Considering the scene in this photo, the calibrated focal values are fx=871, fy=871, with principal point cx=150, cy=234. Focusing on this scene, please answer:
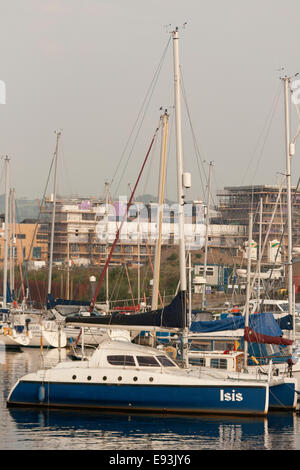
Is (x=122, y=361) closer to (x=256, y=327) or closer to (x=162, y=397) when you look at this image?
(x=162, y=397)

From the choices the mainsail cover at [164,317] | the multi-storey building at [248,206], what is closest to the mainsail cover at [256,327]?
the mainsail cover at [164,317]

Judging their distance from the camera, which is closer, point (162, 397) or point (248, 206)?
point (162, 397)

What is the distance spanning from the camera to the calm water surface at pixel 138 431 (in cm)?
2147

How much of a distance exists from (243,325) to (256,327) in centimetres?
234

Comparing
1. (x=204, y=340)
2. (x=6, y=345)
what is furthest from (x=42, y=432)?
(x=6, y=345)

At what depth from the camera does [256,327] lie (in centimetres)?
3089

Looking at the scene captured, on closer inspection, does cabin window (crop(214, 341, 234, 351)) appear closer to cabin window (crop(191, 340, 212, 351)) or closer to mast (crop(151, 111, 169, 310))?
cabin window (crop(191, 340, 212, 351))

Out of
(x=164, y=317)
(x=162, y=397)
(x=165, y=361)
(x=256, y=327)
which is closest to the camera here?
(x=162, y=397)

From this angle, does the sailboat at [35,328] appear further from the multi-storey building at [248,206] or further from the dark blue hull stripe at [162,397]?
the multi-storey building at [248,206]

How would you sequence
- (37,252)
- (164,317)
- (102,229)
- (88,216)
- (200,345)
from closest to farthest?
(164,317) → (200,345) → (102,229) → (88,216) → (37,252)

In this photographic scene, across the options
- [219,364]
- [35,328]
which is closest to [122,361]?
[219,364]

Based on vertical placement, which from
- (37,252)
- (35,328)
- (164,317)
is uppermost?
(37,252)

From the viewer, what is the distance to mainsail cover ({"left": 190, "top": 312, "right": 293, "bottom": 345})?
2898 cm
